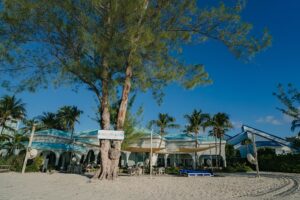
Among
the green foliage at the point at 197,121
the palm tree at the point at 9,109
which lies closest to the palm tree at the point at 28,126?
the palm tree at the point at 9,109

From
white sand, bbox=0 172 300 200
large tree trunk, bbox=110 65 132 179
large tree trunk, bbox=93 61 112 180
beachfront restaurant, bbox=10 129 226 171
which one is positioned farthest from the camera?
beachfront restaurant, bbox=10 129 226 171

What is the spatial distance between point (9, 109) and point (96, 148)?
13.1 meters

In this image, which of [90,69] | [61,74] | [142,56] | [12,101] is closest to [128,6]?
[142,56]

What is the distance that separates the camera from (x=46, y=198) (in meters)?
6.20

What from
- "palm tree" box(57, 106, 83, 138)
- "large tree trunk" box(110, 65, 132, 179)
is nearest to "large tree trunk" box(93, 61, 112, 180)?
"large tree trunk" box(110, 65, 132, 179)

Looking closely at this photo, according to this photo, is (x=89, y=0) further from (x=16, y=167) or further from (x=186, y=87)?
(x=16, y=167)

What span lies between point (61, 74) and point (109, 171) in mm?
5670

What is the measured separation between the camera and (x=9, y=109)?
31.2m

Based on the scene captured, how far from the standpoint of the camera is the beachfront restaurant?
1092 inches

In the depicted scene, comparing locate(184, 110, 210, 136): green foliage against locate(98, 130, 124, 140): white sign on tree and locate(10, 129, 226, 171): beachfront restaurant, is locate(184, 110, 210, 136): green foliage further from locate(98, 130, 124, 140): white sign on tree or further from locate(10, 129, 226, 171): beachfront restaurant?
locate(98, 130, 124, 140): white sign on tree

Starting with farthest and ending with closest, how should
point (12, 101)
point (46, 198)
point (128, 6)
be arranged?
point (12, 101)
point (128, 6)
point (46, 198)

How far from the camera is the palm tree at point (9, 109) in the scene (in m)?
30.8

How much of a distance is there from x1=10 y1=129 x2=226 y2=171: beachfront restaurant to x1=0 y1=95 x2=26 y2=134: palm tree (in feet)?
18.3

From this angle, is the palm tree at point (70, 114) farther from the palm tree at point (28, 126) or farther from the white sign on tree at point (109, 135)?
the white sign on tree at point (109, 135)
